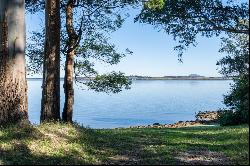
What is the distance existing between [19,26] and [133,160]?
22.2 ft

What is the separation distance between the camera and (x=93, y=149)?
15477 mm

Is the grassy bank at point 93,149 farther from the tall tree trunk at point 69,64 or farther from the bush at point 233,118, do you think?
the bush at point 233,118

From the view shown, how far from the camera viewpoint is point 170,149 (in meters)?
16.5

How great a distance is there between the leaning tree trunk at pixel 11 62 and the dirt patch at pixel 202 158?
6019mm

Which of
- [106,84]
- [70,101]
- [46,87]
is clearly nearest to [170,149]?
[46,87]

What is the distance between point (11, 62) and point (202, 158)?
24.7 ft

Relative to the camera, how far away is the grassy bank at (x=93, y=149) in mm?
13555

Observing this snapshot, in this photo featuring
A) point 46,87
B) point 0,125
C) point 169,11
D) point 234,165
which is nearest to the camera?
point 234,165

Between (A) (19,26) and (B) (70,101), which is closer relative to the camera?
(A) (19,26)

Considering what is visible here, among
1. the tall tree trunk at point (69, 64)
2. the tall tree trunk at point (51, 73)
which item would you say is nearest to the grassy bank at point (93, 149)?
the tall tree trunk at point (51, 73)

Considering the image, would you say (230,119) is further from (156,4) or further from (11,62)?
(11,62)

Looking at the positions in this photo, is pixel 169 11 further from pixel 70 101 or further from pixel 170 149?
pixel 70 101

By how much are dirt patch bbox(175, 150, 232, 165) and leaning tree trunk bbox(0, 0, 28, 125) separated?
6.02 metres

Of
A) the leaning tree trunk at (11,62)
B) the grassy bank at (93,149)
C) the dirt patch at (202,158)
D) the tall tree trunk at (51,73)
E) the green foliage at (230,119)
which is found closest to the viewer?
the grassy bank at (93,149)
